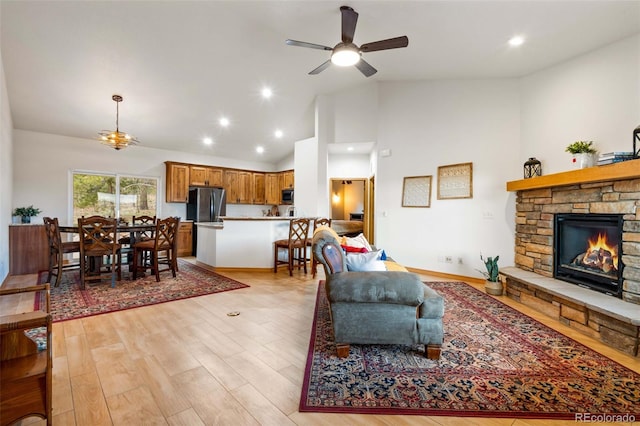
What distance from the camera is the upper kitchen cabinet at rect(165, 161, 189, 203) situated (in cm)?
688

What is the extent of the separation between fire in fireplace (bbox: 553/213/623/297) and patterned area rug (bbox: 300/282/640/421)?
0.85 m

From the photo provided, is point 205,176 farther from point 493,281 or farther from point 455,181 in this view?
point 493,281

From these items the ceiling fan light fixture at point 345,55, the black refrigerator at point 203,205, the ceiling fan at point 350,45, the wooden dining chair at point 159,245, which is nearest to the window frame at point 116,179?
the black refrigerator at point 203,205

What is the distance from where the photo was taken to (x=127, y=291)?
3.81 m

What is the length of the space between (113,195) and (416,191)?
6511 millimetres

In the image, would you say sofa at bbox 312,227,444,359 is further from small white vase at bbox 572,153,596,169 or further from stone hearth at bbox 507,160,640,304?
small white vase at bbox 572,153,596,169

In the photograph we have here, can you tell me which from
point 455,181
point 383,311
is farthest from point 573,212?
point 383,311

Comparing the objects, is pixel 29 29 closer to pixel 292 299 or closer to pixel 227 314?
pixel 227 314

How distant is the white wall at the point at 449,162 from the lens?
4.31 m

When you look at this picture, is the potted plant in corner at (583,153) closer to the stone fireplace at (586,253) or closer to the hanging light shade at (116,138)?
the stone fireplace at (586,253)

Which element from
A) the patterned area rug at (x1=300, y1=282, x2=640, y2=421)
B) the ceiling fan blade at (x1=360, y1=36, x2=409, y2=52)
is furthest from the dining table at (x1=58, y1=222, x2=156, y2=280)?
Answer: the ceiling fan blade at (x1=360, y1=36, x2=409, y2=52)

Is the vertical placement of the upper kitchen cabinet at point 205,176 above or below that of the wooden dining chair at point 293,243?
above

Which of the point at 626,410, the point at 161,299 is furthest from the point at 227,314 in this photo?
the point at 626,410

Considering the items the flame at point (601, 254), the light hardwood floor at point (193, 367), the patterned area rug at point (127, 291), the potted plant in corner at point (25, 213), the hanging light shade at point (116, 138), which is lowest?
the light hardwood floor at point (193, 367)
